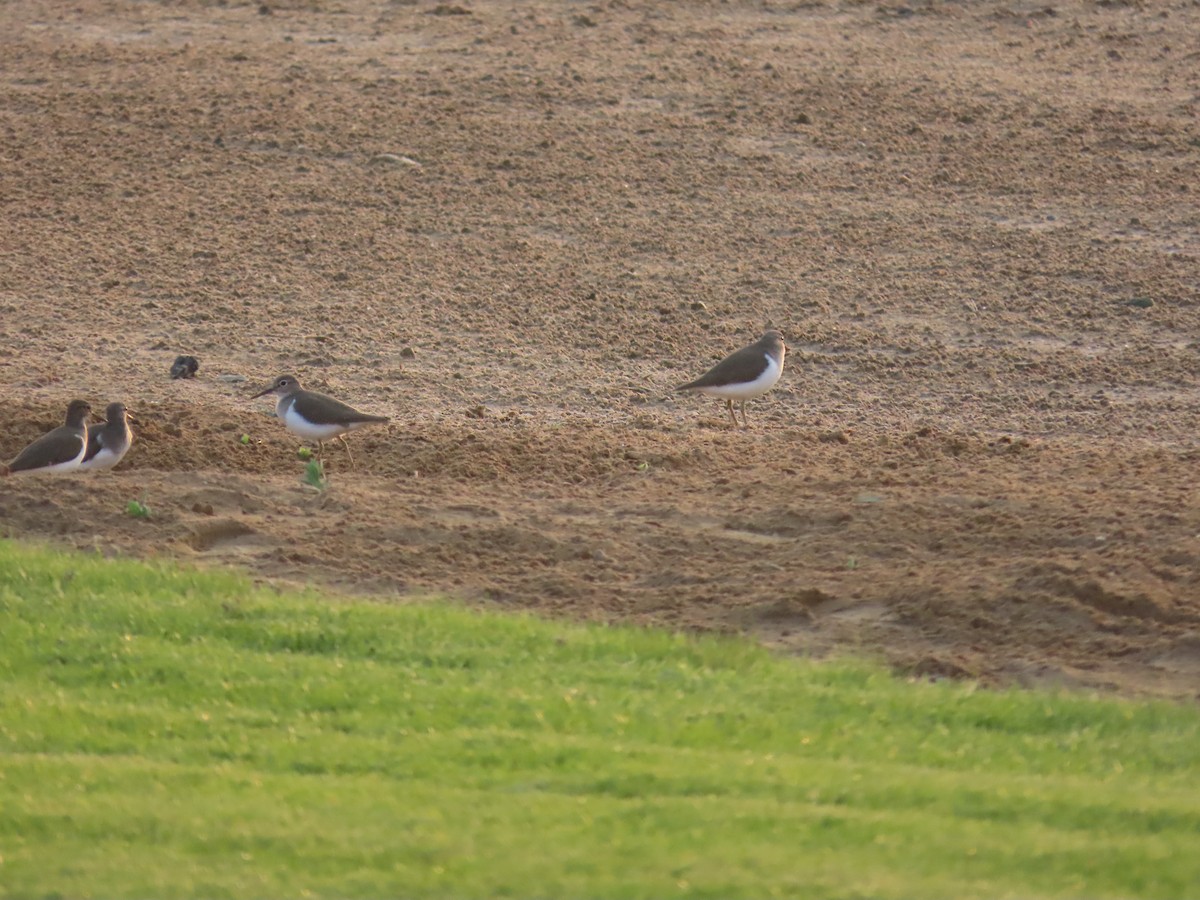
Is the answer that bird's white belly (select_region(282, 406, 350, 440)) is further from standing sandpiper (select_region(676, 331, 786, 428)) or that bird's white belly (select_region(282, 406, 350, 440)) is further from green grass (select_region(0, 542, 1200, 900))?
standing sandpiper (select_region(676, 331, 786, 428))

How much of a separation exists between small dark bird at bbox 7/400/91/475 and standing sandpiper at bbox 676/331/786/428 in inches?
157

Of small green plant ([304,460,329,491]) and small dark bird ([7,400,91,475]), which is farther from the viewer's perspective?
small dark bird ([7,400,91,475])

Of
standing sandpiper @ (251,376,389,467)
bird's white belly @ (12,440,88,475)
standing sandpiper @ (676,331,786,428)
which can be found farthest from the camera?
standing sandpiper @ (676,331,786,428)

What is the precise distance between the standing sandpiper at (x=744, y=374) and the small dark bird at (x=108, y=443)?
12.1ft

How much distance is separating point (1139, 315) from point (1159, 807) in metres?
8.27

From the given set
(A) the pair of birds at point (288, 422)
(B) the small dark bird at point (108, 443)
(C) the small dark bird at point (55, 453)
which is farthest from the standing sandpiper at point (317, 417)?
(C) the small dark bird at point (55, 453)

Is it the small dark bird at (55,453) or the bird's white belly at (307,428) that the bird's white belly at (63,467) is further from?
the bird's white belly at (307,428)

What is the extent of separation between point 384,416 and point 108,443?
2.08 metres

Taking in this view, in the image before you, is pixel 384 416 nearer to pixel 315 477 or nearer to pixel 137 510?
pixel 315 477

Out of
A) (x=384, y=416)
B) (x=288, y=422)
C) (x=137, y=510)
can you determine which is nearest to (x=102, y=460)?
(x=137, y=510)

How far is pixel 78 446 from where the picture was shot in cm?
1065

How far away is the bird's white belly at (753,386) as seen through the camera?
1206 cm

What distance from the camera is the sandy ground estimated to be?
9.48 meters

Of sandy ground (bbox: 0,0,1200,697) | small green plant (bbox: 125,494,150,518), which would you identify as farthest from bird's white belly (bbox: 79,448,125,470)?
small green plant (bbox: 125,494,150,518)
